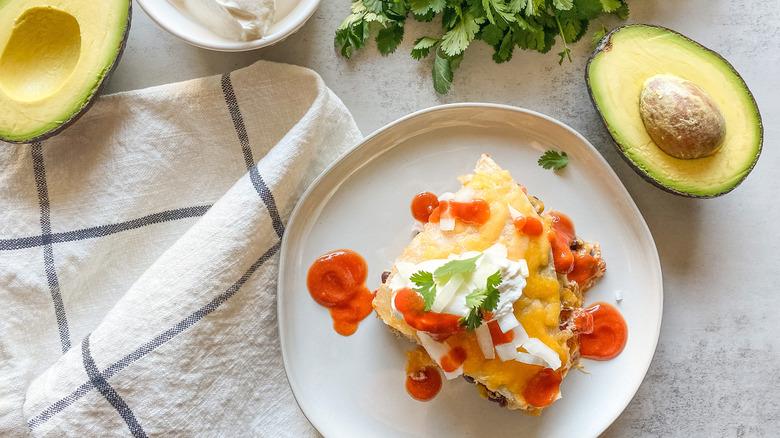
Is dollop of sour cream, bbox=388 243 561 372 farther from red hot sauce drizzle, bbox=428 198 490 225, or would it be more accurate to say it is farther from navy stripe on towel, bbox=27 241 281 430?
navy stripe on towel, bbox=27 241 281 430

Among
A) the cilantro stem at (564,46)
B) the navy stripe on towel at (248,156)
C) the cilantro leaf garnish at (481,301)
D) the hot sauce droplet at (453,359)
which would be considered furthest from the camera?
the cilantro stem at (564,46)

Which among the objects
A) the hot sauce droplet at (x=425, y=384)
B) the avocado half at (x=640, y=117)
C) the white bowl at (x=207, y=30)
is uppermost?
the white bowl at (x=207, y=30)

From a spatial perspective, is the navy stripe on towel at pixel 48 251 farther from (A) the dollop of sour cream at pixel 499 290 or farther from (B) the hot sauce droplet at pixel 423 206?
(B) the hot sauce droplet at pixel 423 206

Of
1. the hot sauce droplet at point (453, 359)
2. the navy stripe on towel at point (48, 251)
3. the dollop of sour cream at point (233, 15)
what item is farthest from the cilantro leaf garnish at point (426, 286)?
the navy stripe on towel at point (48, 251)

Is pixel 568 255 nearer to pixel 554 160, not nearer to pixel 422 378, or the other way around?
pixel 554 160

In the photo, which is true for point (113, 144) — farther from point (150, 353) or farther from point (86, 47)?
point (150, 353)

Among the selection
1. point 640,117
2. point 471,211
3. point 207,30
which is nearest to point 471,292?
point 471,211

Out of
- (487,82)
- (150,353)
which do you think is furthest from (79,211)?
(487,82)
